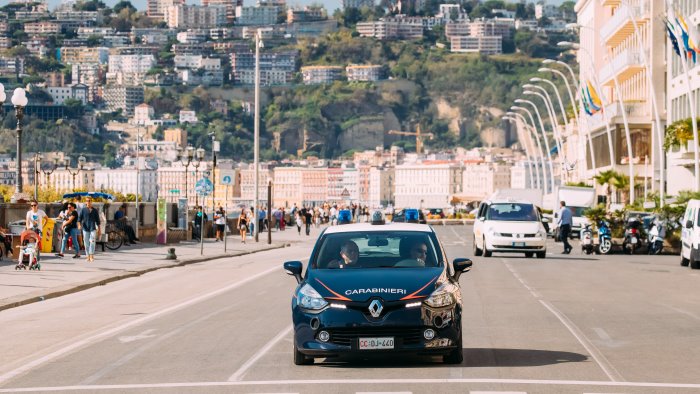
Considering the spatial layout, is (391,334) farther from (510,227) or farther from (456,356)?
(510,227)

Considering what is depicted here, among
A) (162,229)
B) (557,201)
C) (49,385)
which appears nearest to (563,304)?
(49,385)

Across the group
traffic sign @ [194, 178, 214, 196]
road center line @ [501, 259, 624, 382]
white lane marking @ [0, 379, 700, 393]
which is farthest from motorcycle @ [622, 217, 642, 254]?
white lane marking @ [0, 379, 700, 393]

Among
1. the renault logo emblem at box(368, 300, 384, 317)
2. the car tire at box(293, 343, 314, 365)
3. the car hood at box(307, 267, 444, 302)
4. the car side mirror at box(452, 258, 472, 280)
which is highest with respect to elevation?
the car side mirror at box(452, 258, 472, 280)

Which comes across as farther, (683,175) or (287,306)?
(683,175)

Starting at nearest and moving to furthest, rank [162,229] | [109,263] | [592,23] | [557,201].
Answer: [109,263], [162,229], [557,201], [592,23]

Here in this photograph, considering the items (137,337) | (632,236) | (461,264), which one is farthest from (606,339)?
(632,236)

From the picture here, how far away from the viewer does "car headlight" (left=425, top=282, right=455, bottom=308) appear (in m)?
14.6

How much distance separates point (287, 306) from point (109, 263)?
17.2m

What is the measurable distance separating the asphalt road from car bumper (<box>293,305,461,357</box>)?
0.75 ft

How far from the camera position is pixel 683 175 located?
252ft

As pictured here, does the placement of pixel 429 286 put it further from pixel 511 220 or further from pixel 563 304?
pixel 511 220

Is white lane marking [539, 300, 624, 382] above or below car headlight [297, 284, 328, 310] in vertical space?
below

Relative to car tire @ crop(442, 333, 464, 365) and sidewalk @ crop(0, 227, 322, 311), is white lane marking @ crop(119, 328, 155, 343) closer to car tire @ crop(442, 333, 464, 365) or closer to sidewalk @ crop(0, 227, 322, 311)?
car tire @ crop(442, 333, 464, 365)

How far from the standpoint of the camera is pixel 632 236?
2016 inches
